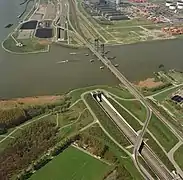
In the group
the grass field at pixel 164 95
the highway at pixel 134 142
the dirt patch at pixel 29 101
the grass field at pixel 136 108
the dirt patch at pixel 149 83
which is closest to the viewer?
the highway at pixel 134 142

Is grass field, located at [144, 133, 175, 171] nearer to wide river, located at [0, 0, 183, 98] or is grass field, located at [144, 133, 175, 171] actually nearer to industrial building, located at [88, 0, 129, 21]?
wide river, located at [0, 0, 183, 98]

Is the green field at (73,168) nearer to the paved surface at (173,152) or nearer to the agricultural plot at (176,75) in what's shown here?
the paved surface at (173,152)

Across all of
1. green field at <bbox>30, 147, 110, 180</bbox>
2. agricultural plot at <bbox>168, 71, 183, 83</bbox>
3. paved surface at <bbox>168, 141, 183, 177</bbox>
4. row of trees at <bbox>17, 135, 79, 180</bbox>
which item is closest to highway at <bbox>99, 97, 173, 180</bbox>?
paved surface at <bbox>168, 141, 183, 177</bbox>

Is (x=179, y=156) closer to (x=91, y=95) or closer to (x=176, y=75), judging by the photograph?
(x=91, y=95)

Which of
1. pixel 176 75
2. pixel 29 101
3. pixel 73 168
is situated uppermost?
pixel 176 75

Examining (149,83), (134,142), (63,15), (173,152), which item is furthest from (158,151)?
(63,15)

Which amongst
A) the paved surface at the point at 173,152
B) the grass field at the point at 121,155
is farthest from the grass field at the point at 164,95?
the grass field at the point at 121,155
